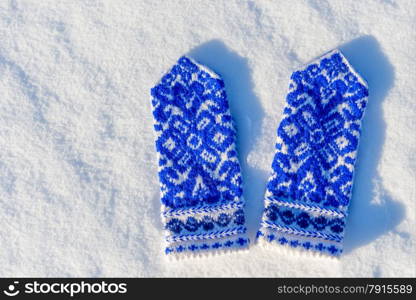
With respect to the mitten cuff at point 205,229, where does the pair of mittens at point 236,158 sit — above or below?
above

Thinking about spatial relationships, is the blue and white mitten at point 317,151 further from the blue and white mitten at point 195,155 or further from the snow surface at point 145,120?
the blue and white mitten at point 195,155

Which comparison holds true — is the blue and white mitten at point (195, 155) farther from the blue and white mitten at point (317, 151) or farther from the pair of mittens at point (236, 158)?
the blue and white mitten at point (317, 151)

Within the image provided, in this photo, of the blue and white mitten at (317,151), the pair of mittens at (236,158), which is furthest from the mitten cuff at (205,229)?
the blue and white mitten at (317,151)

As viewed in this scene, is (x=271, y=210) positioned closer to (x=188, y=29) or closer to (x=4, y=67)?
(x=188, y=29)

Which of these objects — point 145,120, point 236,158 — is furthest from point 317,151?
point 145,120

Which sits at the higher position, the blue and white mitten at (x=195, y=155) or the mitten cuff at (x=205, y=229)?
the blue and white mitten at (x=195, y=155)

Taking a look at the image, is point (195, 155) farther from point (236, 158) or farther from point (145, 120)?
point (145, 120)

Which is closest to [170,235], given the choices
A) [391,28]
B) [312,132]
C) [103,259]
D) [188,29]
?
[103,259]
